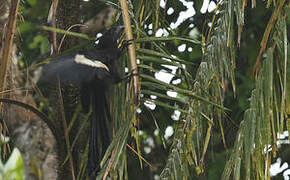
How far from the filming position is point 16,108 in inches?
69.2

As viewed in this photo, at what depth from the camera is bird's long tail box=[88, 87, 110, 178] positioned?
0.85 meters

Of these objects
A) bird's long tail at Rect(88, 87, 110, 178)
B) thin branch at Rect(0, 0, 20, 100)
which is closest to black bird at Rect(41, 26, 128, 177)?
bird's long tail at Rect(88, 87, 110, 178)

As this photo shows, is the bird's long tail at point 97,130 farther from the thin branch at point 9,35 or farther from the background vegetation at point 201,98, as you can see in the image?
the thin branch at point 9,35

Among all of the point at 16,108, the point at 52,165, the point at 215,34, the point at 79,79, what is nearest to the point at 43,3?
the point at 16,108

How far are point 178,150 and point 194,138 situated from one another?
48mm

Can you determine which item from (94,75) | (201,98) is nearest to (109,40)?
(94,75)

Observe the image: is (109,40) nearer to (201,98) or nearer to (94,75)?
(94,75)

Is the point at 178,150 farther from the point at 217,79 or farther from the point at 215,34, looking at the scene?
the point at 215,34

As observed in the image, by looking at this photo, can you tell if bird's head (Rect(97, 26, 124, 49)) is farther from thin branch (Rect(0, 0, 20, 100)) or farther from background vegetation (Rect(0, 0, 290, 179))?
thin branch (Rect(0, 0, 20, 100))

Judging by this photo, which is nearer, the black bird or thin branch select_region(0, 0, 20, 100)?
the black bird

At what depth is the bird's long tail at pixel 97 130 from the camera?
85 cm

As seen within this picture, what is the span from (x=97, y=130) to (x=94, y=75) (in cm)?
12

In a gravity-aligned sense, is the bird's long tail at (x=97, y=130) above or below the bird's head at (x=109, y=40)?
below

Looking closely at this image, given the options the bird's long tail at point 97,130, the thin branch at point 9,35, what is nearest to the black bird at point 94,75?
the bird's long tail at point 97,130
